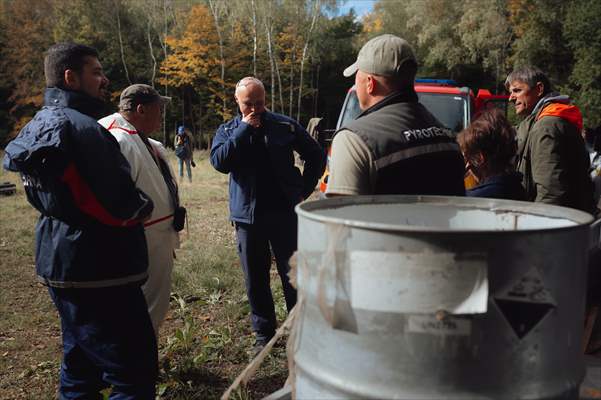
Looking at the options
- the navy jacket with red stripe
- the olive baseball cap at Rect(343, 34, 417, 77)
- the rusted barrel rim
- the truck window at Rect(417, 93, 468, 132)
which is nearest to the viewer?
the rusted barrel rim

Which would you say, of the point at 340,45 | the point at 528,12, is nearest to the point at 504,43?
the point at 528,12

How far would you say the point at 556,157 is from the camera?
3.54 meters

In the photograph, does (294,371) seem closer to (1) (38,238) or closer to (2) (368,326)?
(2) (368,326)

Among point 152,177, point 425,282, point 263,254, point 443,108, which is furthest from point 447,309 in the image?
point 443,108

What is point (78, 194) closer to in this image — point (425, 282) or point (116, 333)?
point (116, 333)

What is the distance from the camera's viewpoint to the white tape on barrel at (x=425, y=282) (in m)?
1.13

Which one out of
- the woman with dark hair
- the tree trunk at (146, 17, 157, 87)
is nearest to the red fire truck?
the woman with dark hair

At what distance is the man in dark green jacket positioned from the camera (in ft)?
11.6

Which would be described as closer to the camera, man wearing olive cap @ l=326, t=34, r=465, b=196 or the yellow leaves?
man wearing olive cap @ l=326, t=34, r=465, b=196

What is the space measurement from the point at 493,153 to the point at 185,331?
279 cm

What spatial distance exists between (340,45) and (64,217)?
144 feet

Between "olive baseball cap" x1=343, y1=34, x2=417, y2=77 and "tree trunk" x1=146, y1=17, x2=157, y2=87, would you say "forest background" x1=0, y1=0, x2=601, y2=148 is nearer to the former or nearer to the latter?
"tree trunk" x1=146, y1=17, x2=157, y2=87

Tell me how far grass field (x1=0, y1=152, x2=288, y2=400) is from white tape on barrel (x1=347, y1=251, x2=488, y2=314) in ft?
8.06

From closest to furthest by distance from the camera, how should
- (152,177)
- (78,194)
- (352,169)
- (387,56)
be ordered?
(352,169) → (387,56) → (78,194) → (152,177)
